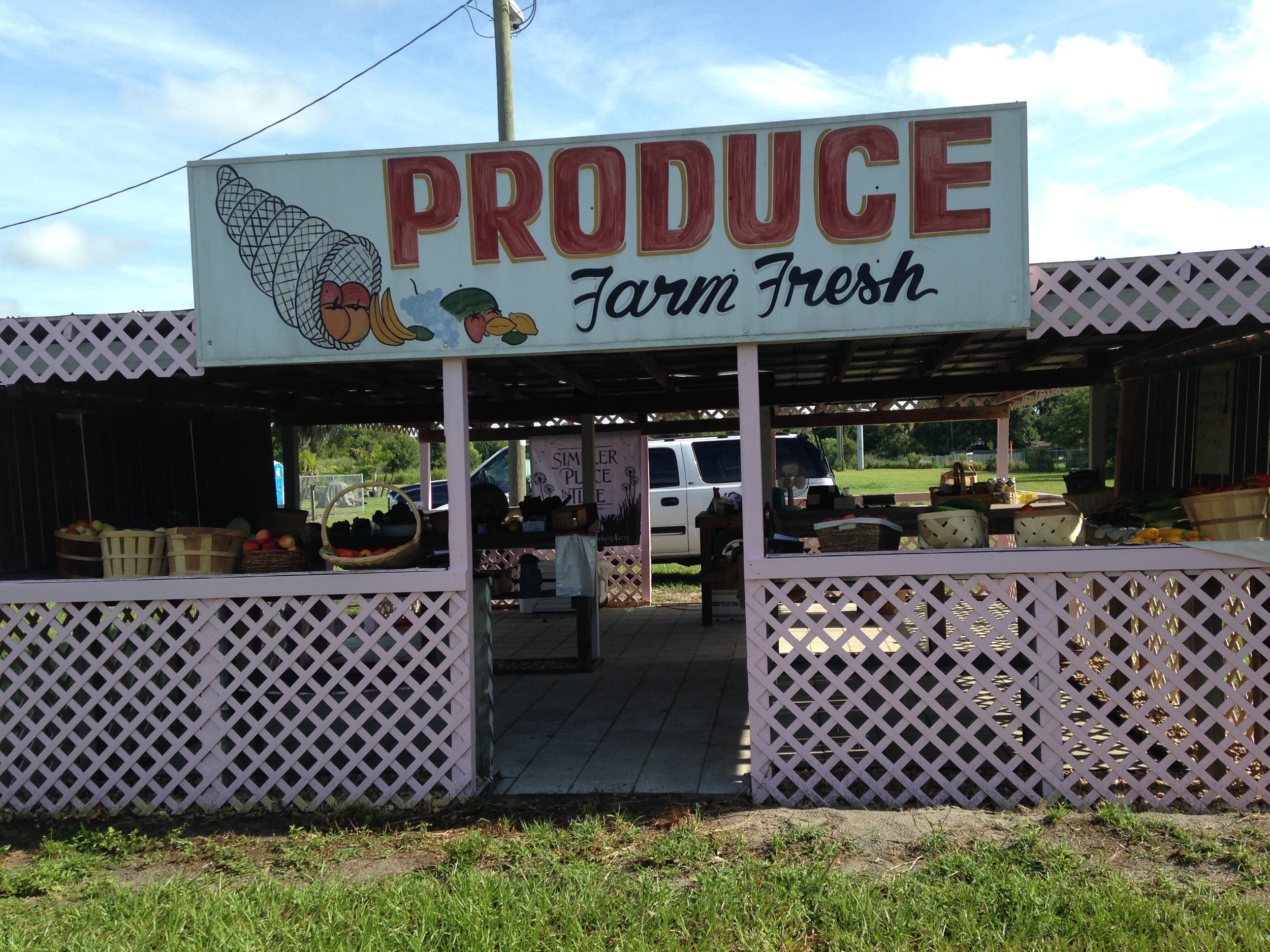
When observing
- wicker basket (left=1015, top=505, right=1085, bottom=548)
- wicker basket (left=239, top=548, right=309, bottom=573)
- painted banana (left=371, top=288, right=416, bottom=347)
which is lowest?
wicker basket (left=239, top=548, right=309, bottom=573)

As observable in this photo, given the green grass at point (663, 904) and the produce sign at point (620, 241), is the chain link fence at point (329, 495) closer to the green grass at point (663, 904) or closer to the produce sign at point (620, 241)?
the produce sign at point (620, 241)

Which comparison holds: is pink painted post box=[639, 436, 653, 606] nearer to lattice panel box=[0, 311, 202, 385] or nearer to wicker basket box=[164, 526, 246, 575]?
wicker basket box=[164, 526, 246, 575]

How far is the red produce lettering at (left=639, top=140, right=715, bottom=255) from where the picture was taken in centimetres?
471

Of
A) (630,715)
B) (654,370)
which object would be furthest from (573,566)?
(654,370)

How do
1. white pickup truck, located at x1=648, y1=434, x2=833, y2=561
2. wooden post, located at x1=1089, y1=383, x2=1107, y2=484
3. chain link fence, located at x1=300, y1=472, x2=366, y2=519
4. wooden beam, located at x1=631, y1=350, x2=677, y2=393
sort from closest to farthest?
wooden beam, located at x1=631, y1=350, x2=677, y2=393, wooden post, located at x1=1089, y1=383, x2=1107, y2=484, white pickup truck, located at x1=648, y1=434, x2=833, y2=561, chain link fence, located at x1=300, y1=472, x2=366, y2=519

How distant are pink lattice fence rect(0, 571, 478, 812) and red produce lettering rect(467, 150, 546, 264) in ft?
5.57

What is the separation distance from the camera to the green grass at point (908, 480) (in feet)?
112

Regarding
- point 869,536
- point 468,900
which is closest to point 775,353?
point 869,536

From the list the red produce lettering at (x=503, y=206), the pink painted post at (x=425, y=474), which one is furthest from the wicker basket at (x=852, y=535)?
the pink painted post at (x=425, y=474)

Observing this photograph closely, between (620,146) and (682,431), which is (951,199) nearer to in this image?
(620,146)

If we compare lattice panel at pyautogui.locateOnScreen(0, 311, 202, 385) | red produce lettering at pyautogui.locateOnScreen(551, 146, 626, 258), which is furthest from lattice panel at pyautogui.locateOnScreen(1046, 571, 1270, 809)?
lattice panel at pyautogui.locateOnScreen(0, 311, 202, 385)

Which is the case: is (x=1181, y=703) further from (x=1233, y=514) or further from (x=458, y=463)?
(x=458, y=463)

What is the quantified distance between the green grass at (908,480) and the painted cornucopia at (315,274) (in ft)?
85.2

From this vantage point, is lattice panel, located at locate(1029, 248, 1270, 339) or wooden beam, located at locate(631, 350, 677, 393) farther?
wooden beam, located at locate(631, 350, 677, 393)
